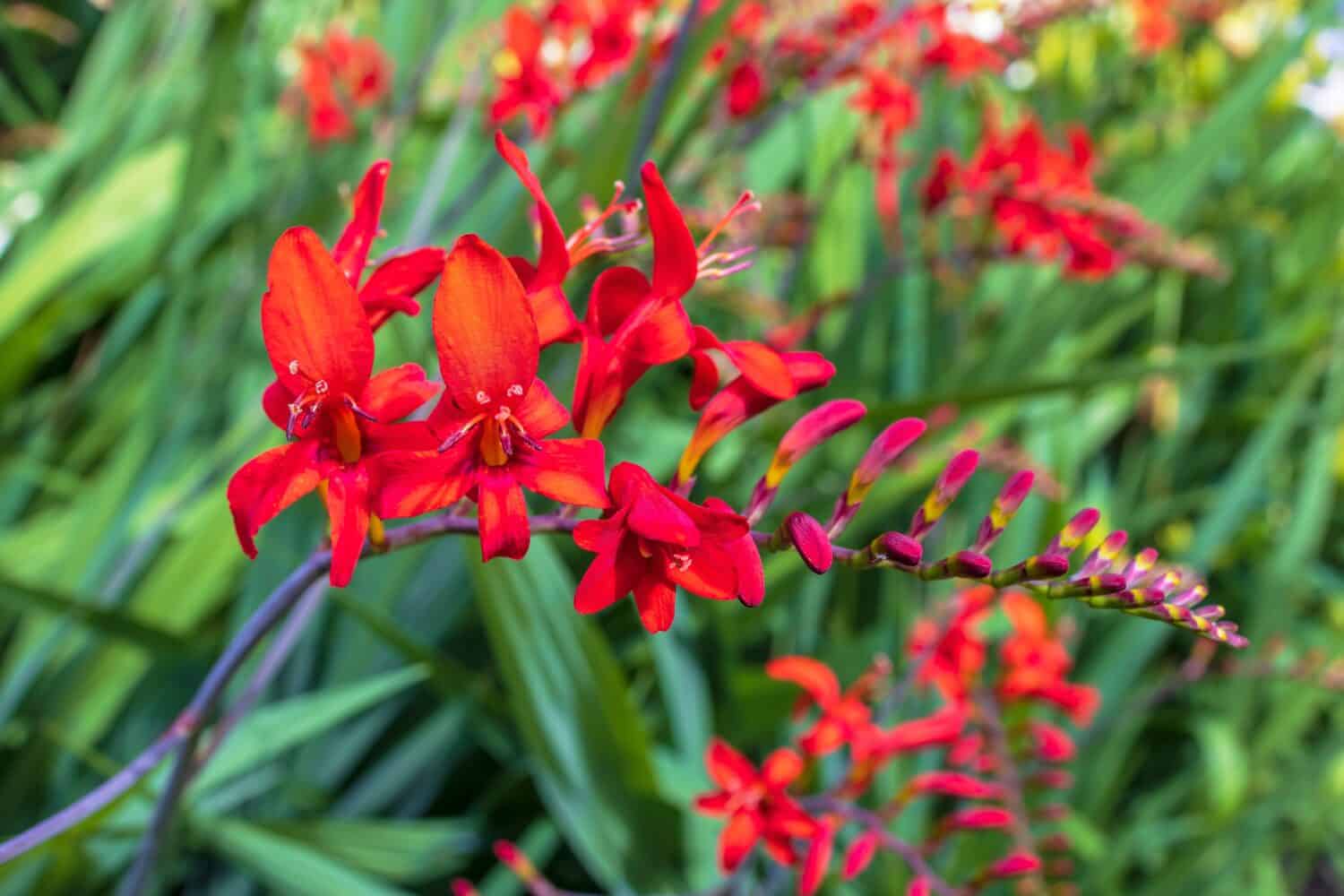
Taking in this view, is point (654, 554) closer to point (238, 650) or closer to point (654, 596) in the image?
point (654, 596)

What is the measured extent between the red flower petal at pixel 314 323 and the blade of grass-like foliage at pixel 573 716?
0.48 meters

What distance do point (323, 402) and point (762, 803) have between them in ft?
1.50

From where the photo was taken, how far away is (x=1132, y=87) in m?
2.91

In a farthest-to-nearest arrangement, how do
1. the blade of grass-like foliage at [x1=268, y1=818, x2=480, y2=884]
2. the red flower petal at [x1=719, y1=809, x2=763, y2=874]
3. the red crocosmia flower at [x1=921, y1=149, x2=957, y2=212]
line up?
the red crocosmia flower at [x1=921, y1=149, x2=957, y2=212]
the blade of grass-like foliage at [x1=268, y1=818, x2=480, y2=884]
the red flower petal at [x1=719, y1=809, x2=763, y2=874]

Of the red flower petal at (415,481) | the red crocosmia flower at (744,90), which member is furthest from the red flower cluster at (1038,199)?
the red flower petal at (415,481)

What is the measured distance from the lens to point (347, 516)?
424mm

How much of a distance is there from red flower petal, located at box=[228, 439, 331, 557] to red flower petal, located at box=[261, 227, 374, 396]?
3 centimetres

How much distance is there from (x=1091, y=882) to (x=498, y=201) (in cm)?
105

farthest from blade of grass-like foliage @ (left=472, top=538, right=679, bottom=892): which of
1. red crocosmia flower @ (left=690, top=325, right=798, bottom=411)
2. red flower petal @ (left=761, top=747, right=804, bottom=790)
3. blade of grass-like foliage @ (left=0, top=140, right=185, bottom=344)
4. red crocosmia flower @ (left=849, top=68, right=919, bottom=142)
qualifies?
red crocosmia flower @ (left=849, top=68, right=919, bottom=142)

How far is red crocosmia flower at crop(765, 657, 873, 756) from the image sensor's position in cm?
80

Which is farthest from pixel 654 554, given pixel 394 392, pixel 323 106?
pixel 323 106

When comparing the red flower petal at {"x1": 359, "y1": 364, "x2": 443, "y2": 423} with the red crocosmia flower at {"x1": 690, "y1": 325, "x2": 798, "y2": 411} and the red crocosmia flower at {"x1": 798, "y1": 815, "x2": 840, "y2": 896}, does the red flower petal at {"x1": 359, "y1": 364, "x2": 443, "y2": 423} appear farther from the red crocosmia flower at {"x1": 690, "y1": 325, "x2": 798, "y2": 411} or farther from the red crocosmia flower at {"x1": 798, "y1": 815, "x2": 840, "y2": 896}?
the red crocosmia flower at {"x1": 798, "y1": 815, "x2": 840, "y2": 896}

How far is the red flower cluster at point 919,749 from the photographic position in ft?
2.45

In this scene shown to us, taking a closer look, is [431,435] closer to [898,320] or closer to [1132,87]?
[898,320]
